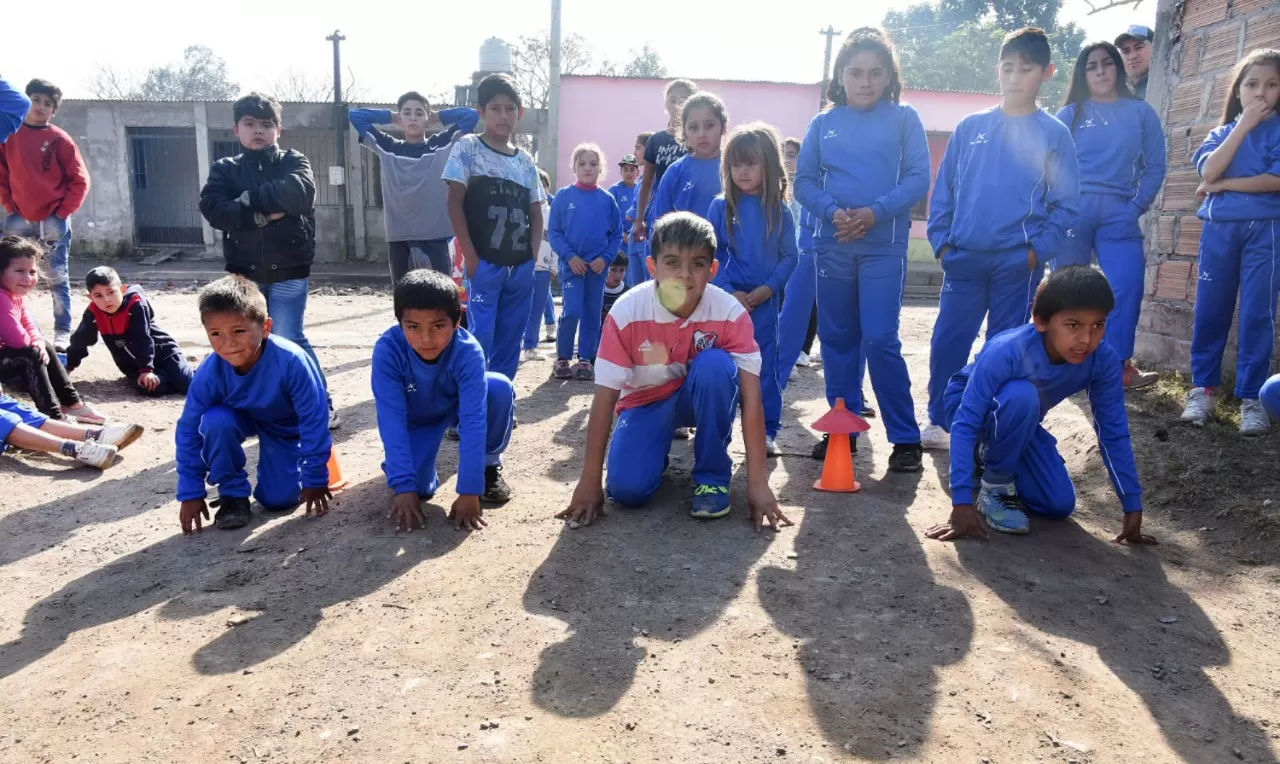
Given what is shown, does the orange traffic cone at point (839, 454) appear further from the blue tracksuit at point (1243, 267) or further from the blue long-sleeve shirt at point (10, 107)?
the blue long-sleeve shirt at point (10, 107)

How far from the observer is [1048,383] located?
3395 mm

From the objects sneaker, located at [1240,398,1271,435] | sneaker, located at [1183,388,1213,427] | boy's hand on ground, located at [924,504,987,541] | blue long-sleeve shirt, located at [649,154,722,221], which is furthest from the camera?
blue long-sleeve shirt, located at [649,154,722,221]

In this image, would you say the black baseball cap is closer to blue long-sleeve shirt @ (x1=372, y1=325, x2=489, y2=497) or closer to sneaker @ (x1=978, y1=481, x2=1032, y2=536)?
sneaker @ (x1=978, y1=481, x2=1032, y2=536)

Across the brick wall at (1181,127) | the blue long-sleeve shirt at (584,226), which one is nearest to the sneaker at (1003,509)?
the brick wall at (1181,127)

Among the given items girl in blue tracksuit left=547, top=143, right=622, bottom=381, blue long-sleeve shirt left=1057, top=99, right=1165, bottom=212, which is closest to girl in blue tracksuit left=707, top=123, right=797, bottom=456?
blue long-sleeve shirt left=1057, top=99, right=1165, bottom=212

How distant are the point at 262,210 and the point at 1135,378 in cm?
500

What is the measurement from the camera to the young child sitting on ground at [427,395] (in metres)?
3.32

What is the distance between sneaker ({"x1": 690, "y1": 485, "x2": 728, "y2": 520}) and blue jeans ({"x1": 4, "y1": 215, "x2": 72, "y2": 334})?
5.46m

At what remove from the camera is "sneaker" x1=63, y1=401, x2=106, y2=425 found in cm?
489

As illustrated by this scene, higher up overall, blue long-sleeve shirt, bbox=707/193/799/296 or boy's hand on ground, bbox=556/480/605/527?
blue long-sleeve shirt, bbox=707/193/799/296

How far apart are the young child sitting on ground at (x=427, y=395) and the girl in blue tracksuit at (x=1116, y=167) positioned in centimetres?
338

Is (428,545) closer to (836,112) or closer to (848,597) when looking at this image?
(848,597)

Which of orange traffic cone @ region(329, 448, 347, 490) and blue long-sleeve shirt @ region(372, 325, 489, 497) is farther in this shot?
orange traffic cone @ region(329, 448, 347, 490)

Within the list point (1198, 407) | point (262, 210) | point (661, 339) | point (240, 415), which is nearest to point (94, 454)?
point (240, 415)
